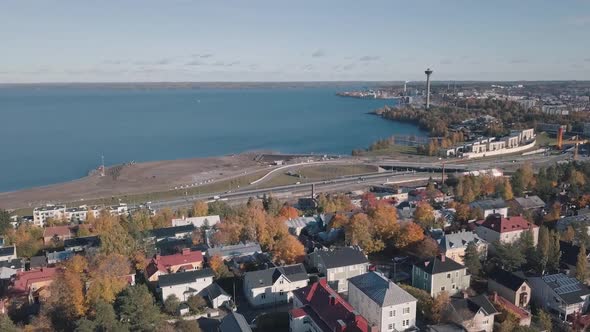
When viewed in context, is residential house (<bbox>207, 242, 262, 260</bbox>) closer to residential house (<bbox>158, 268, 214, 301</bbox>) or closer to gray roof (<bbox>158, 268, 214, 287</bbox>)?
gray roof (<bbox>158, 268, 214, 287</bbox>)

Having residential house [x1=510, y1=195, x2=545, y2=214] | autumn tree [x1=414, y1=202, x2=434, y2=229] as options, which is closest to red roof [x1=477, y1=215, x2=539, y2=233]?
autumn tree [x1=414, y1=202, x2=434, y2=229]

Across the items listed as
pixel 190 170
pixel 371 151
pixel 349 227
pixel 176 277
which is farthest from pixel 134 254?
pixel 371 151

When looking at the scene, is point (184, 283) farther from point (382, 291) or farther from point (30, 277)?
point (382, 291)

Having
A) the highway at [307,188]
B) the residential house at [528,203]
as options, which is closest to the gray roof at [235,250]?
the highway at [307,188]

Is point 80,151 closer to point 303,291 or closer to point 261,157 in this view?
point 261,157

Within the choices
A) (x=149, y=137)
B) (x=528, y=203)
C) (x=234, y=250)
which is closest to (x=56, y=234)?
(x=234, y=250)
